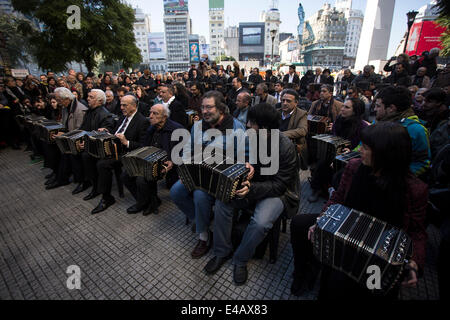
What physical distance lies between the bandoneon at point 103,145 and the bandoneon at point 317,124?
3893 mm

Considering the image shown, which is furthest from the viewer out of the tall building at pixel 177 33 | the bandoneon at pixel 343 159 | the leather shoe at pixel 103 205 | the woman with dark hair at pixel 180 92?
the tall building at pixel 177 33

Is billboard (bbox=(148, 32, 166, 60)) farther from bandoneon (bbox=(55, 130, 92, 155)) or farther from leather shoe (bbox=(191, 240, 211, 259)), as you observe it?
leather shoe (bbox=(191, 240, 211, 259))

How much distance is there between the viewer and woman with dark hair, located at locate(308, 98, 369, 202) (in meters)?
3.52

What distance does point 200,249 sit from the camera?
285 cm

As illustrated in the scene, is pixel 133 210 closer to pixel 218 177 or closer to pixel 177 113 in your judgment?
pixel 218 177

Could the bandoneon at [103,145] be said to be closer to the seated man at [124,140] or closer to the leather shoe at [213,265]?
the seated man at [124,140]

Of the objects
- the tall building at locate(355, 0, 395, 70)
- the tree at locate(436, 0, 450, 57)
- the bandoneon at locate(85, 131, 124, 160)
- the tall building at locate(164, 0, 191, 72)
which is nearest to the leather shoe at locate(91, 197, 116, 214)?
the bandoneon at locate(85, 131, 124, 160)

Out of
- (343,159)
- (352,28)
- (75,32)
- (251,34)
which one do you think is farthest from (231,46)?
(343,159)

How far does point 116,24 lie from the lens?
16938mm

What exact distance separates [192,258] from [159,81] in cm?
1211

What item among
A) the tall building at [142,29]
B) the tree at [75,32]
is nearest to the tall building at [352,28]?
the tall building at [142,29]

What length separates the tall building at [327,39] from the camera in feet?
269
